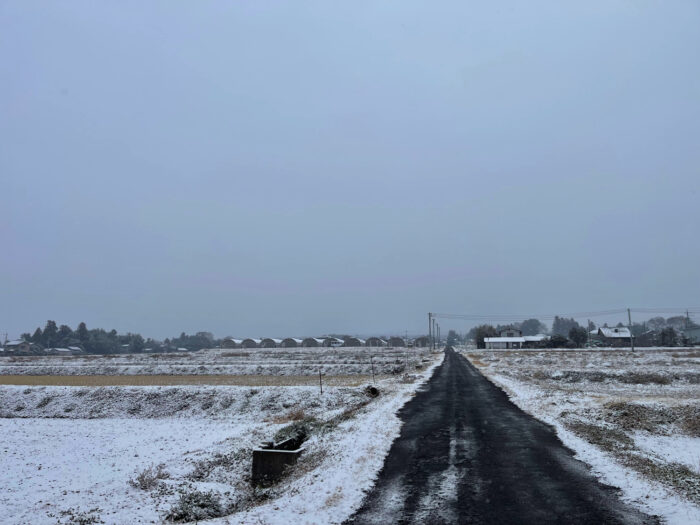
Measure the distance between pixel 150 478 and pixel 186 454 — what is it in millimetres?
4209

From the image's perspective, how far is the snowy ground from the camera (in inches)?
429

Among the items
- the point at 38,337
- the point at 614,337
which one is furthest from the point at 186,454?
the point at 38,337

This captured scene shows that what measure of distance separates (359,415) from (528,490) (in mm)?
11505

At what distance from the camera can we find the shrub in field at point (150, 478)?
13180 millimetres

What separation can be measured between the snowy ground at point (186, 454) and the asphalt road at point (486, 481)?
29.1 inches

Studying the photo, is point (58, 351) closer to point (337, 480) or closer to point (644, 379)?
point (644, 379)

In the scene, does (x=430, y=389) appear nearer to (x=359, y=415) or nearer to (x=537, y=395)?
(x=537, y=395)

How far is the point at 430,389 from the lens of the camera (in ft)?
107

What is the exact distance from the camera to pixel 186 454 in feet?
59.3

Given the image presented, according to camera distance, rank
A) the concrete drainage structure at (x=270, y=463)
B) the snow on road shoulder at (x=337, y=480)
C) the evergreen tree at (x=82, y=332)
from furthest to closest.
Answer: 1. the evergreen tree at (x=82, y=332)
2. the concrete drainage structure at (x=270, y=463)
3. the snow on road shoulder at (x=337, y=480)

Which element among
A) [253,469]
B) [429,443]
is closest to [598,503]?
[429,443]

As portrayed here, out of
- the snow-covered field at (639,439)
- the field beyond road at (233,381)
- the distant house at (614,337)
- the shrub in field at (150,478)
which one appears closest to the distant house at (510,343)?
the distant house at (614,337)

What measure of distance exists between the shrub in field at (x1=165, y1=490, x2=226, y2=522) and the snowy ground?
0.36 ft

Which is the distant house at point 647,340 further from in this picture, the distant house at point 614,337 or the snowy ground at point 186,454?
the snowy ground at point 186,454
